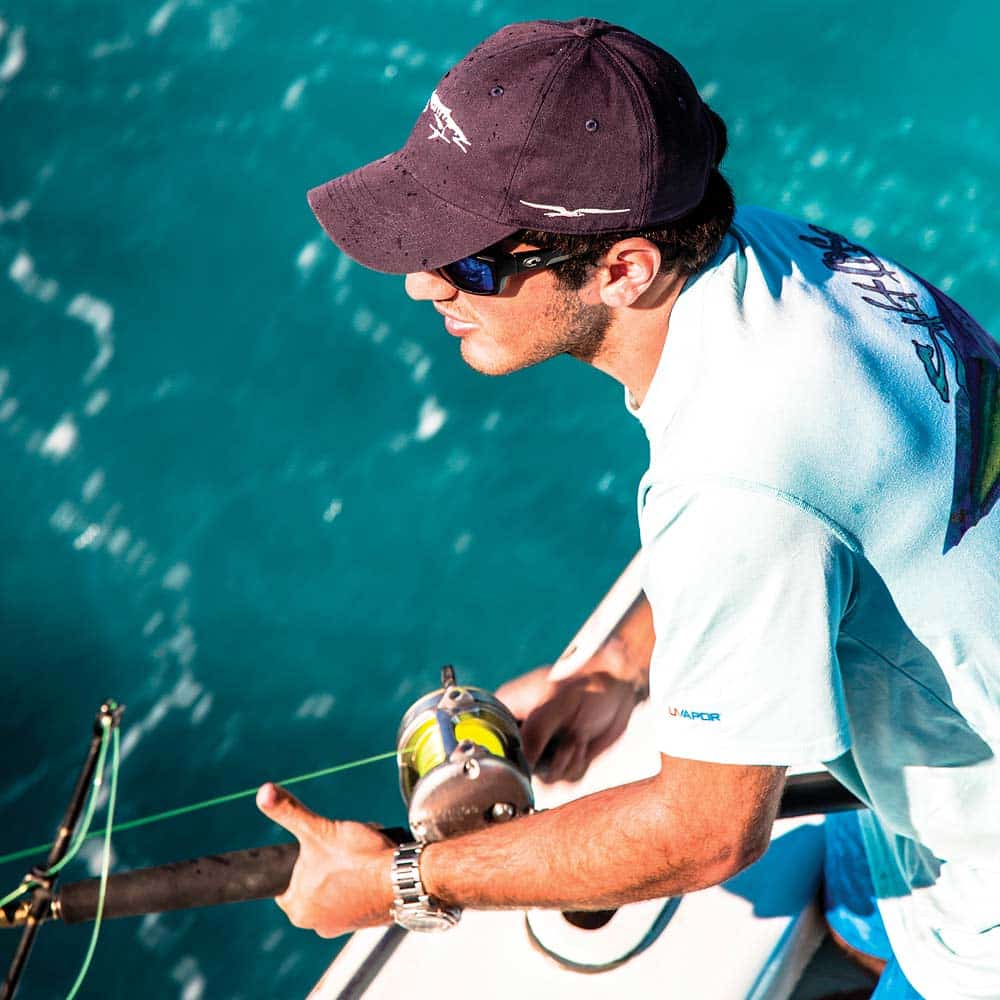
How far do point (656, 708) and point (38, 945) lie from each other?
321 cm

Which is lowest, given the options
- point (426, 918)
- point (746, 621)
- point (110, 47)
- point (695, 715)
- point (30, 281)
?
point (30, 281)

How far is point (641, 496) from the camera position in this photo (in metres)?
1.67

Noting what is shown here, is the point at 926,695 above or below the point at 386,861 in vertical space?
above

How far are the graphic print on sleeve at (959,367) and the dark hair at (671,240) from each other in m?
0.16

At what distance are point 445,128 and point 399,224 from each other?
0.15 metres

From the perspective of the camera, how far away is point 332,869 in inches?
77.4

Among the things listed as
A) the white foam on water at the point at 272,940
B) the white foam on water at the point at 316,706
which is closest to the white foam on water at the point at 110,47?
the white foam on water at the point at 316,706

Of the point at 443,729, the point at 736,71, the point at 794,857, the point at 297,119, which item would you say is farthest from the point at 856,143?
the point at 443,729

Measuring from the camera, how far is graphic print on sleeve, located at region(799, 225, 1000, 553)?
160cm

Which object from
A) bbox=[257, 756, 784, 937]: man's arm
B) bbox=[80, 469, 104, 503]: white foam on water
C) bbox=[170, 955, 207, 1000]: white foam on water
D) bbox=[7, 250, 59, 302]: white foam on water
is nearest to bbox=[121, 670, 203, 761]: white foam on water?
bbox=[170, 955, 207, 1000]: white foam on water

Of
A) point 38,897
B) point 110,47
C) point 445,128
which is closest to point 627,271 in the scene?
point 445,128

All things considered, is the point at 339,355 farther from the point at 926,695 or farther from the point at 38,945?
the point at 926,695

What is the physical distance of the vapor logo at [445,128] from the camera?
5.70 ft

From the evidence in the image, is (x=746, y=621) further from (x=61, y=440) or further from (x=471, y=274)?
(x=61, y=440)
